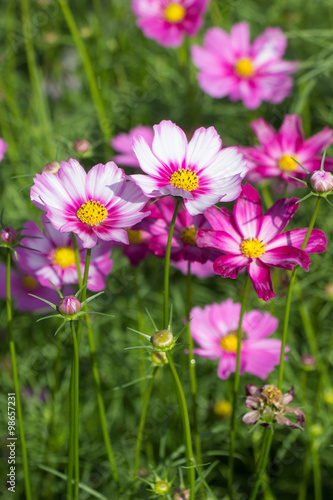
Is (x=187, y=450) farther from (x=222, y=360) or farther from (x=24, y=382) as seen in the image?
(x=24, y=382)

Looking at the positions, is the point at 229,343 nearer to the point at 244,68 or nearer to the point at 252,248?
the point at 252,248

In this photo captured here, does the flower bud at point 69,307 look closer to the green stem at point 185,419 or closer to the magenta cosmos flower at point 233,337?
the green stem at point 185,419

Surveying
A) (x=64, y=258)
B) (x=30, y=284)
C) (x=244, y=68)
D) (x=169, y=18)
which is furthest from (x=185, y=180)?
(x=169, y=18)

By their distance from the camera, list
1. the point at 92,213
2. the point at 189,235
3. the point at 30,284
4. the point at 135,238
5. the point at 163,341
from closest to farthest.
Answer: the point at 163,341
the point at 92,213
the point at 189,235
the point at 135,238
the point at 30,284

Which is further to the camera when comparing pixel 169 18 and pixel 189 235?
pixel 169 18

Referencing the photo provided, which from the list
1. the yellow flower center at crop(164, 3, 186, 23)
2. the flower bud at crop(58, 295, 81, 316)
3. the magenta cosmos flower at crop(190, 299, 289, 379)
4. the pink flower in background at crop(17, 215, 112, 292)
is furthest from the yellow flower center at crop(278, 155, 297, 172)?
the yellow flower center at crop(164, 3, 186, 23)

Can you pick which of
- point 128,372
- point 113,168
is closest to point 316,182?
point 113,168
